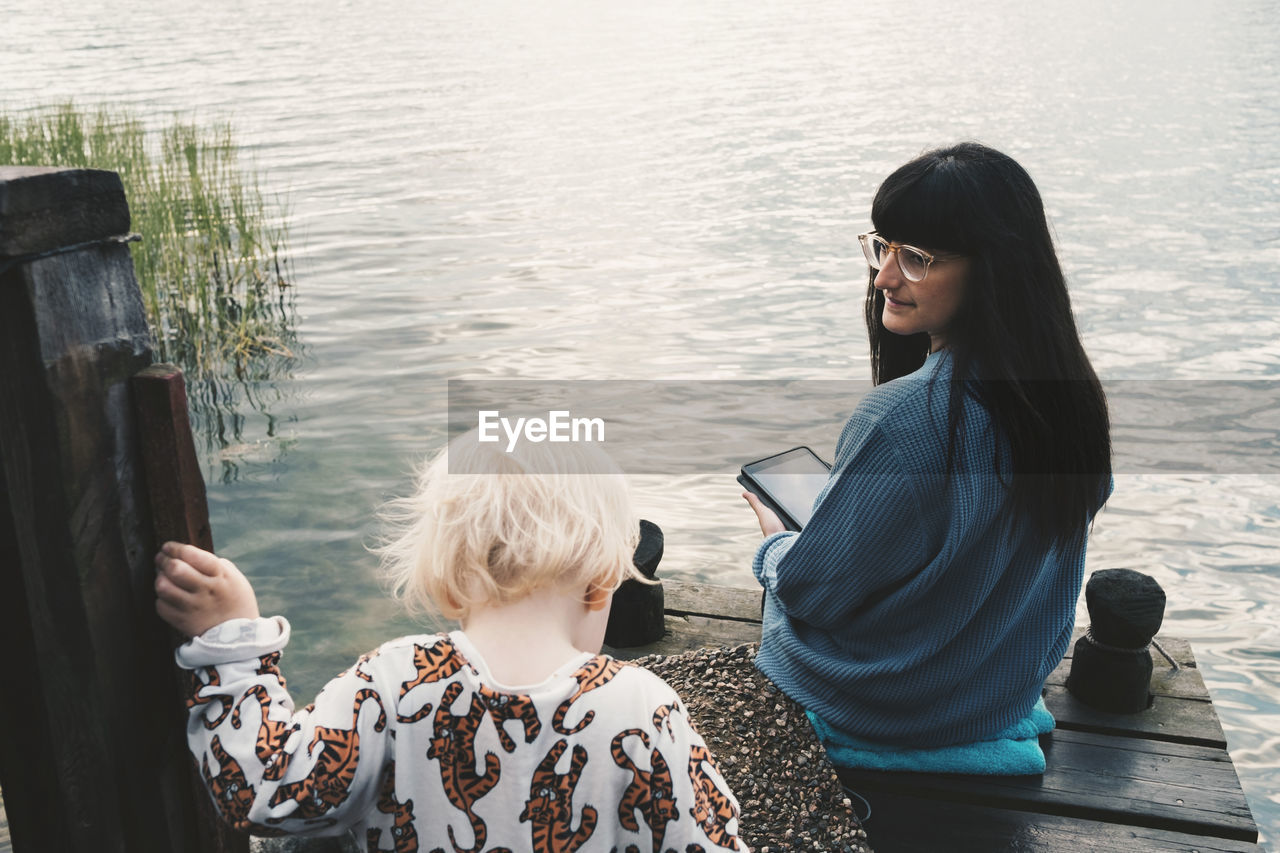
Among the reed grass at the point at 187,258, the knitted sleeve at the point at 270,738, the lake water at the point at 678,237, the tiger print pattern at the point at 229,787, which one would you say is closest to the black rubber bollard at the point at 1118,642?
the lake water at the point at 678,237

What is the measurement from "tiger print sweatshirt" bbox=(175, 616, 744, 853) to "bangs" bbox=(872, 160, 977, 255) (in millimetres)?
1151

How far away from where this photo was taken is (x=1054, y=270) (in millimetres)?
2244

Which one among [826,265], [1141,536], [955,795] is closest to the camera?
[955,795]

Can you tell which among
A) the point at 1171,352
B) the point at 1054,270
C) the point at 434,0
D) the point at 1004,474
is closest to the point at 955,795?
the point at 1004,474

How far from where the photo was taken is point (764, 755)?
2590 mm

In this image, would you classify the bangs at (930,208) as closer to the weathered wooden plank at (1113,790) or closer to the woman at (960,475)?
the woman at (960,475)

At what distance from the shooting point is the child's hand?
1.50 meters

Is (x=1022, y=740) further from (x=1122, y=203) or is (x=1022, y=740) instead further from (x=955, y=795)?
(x=1122, y=203)

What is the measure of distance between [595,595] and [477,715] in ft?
0.80

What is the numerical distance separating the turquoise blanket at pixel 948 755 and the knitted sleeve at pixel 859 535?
1.03 ft

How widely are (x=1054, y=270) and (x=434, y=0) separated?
46.2 m

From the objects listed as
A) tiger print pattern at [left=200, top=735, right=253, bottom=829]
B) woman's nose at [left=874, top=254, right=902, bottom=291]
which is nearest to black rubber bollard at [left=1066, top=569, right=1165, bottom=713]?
woman's nose at [left=874, top=254, right=902, bottom=291]

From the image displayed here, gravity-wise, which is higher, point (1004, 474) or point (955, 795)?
point (1004, 474)

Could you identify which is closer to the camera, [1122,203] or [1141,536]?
[1141,536]
